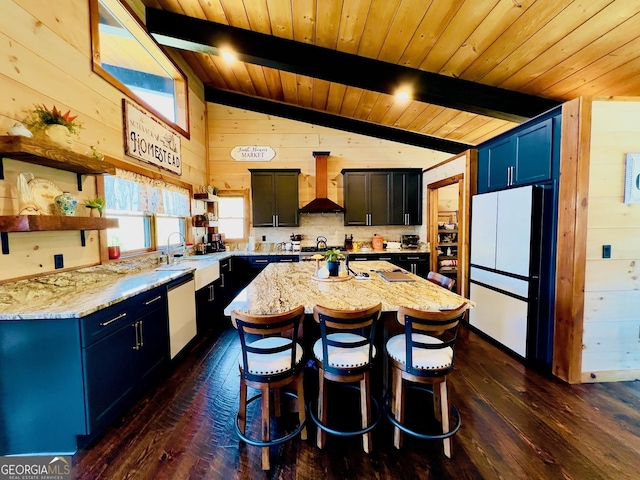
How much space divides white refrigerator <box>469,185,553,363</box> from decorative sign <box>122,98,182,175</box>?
407cm

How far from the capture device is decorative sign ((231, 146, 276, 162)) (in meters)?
5.15

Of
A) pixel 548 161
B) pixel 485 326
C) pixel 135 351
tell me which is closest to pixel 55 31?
pixel 135 351

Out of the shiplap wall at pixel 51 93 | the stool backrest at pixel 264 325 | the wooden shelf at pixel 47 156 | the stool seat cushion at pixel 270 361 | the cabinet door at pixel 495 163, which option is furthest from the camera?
the cabinet door at pixel 495 163

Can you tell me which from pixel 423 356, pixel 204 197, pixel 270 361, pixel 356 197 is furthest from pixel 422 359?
pixel 204 197

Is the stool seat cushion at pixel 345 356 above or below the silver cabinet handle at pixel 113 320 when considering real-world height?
below

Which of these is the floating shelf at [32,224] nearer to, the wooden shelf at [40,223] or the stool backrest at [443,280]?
the wooden shelf at [40,223]

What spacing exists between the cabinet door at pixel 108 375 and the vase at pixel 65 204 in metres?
0.98

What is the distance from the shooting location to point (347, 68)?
301 centimetres

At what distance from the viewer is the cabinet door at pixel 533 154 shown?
2.45 meters

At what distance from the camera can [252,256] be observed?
186 inches

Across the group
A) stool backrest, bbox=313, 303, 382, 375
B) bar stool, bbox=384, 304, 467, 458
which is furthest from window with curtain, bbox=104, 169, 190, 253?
bar stool, bbox=384, 304, 467, 458

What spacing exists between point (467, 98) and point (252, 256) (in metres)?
3.84

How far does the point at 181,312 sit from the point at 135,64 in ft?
10.9

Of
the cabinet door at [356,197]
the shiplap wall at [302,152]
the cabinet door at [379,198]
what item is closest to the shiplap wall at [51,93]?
the shiplap wall at [302,152]
